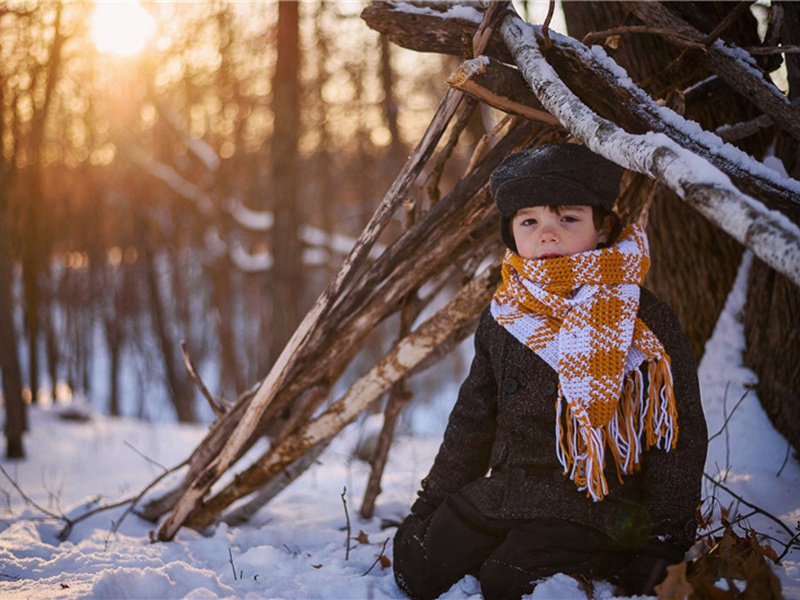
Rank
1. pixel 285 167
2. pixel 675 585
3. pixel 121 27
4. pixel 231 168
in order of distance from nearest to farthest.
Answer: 1. pixel 675 585
2. pixel 285 167
3. pixel 121 27
4. pixel 231 168

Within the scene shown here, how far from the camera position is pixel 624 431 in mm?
1851

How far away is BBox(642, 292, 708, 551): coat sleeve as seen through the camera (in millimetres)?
1749

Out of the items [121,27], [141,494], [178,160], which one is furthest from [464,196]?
[178,160]

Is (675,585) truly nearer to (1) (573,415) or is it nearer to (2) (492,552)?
(1) (573,415)

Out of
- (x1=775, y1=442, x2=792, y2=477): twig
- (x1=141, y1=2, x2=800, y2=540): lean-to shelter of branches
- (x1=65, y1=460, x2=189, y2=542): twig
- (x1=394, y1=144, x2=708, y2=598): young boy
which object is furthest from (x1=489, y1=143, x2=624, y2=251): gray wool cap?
(x1=65, y1=460, x2=189, y2=542): twig

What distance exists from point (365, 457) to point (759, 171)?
3691 mm


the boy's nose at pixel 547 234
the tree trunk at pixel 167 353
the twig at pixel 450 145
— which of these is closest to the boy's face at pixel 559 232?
the boy's nose at pixel 547 234

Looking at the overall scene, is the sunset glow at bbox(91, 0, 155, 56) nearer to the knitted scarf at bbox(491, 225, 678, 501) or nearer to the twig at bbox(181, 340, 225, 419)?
the twig at bbox(181, 340, 225, 419)

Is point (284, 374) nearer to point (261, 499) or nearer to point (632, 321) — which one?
point (261, 499)

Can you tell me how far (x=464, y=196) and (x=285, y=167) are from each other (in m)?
4.50

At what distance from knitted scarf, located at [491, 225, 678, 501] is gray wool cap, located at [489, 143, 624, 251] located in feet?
0.55

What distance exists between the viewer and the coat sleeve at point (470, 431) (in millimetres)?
2150

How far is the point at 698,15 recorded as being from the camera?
2441 mm

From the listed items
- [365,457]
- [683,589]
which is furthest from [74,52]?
[683,589]
